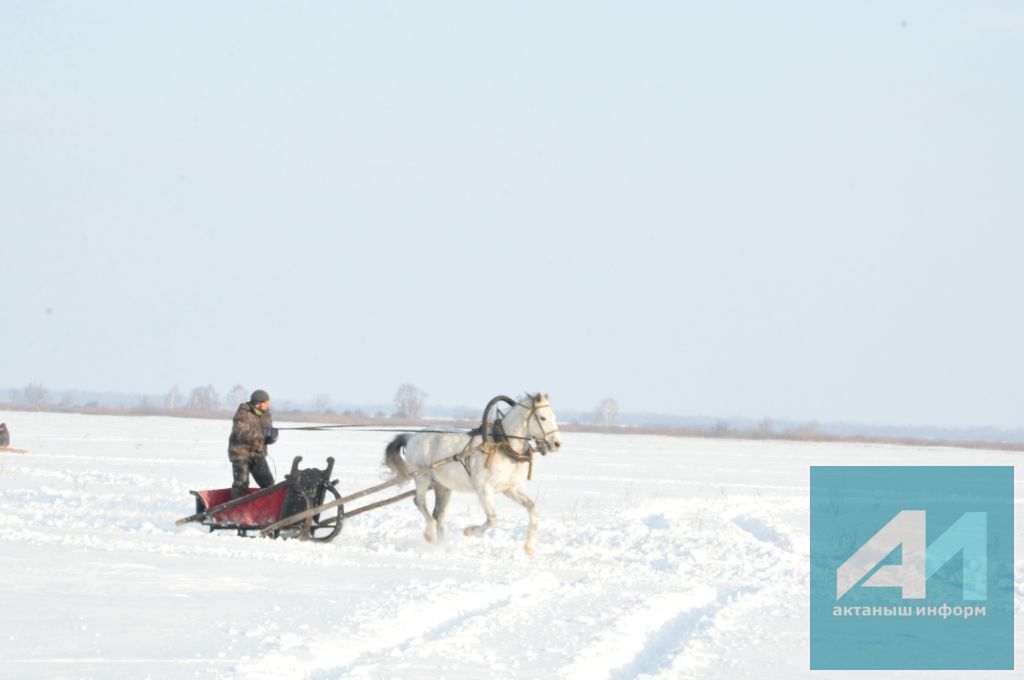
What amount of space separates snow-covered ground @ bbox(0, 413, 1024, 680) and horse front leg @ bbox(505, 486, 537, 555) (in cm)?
20

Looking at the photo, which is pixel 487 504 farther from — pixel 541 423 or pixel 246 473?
pixel 246 473

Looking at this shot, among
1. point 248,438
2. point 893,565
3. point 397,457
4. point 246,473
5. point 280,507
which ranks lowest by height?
point 893,565

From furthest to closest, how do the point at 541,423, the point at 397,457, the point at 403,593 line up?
the point at 397,457, the point at 541,423, the point at 403,593

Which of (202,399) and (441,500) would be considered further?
(202,399)

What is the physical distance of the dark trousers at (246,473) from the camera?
1451 cm

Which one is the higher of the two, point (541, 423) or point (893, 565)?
point (541, 423)

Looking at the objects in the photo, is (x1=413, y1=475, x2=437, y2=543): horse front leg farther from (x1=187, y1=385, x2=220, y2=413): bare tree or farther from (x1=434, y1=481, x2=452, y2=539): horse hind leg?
(x1=187, y1=385, x2=220, y2=413): bare tree

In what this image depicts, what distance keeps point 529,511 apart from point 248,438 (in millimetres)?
3158

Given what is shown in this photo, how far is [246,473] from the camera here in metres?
14.6

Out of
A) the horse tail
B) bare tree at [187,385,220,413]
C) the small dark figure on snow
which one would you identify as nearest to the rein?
the horse tail

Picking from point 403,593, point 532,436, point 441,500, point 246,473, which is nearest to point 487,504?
point 532,436

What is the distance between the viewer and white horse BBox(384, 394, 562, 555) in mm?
13930

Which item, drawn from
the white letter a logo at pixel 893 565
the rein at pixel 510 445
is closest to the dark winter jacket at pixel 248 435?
the rein at pixel 510 445

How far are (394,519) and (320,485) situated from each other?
3.54 meters
